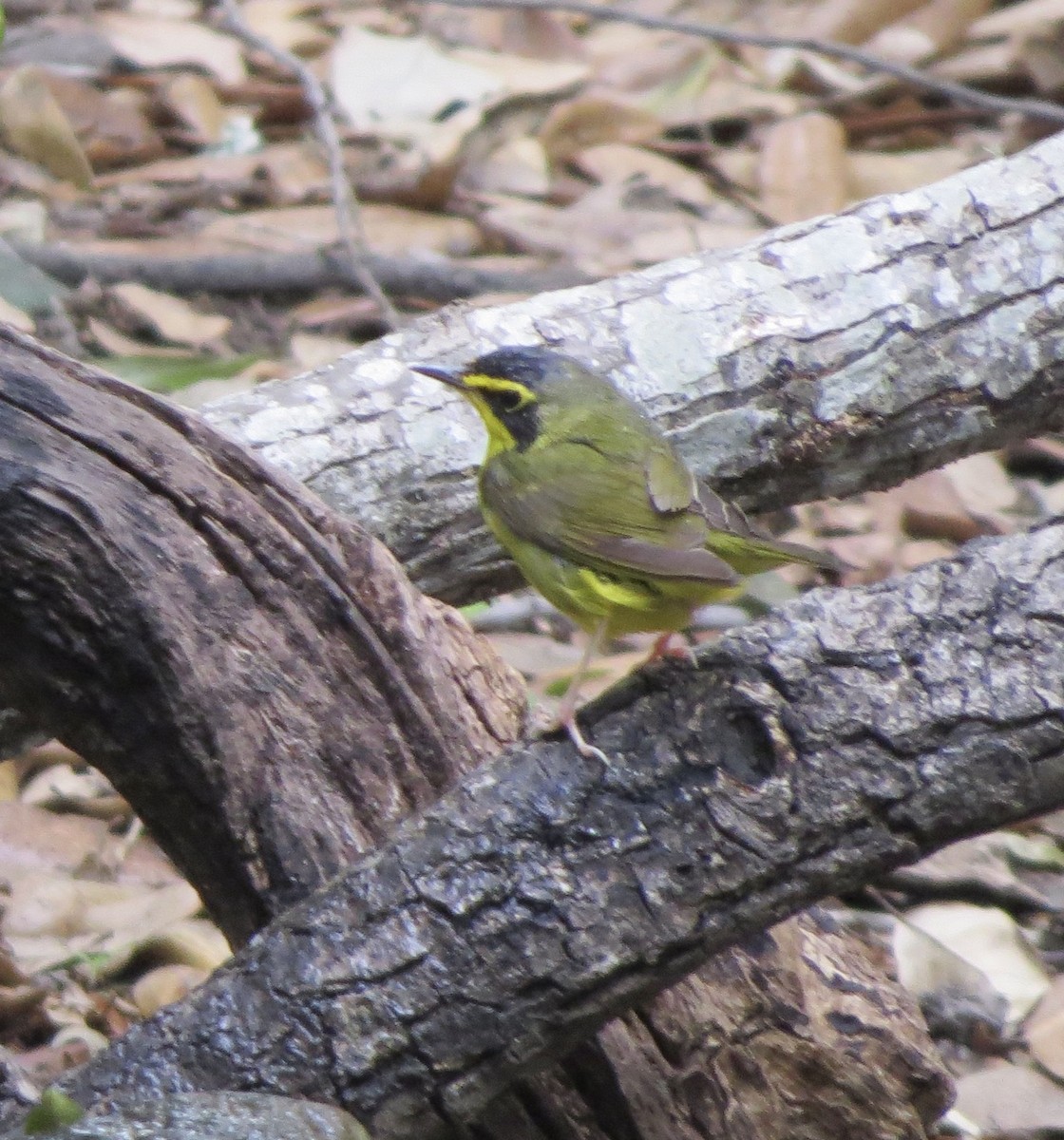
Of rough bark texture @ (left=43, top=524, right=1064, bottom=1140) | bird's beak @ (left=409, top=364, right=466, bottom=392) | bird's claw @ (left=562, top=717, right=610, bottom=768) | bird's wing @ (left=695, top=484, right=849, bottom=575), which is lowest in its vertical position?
rough bark texture @ (left=43, top=524, right=1064, bottom=1140)

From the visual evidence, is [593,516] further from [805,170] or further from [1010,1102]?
[805,170]

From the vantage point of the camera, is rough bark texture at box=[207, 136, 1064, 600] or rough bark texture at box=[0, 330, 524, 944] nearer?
rough bark texture at box=[0, 330, 524, 944]

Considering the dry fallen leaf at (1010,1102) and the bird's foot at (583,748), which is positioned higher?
the bird's foot at (583,748)

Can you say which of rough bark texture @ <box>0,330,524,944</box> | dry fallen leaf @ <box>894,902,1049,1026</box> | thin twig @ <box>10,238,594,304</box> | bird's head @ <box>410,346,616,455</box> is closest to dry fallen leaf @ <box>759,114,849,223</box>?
thin twig @ <box>10,238,594,304</box>

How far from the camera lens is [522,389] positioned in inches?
148

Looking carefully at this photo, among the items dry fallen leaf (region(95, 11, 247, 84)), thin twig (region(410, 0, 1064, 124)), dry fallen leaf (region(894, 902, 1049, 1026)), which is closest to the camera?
dry fallen leaf (region(894, 902, 1049, 1026))

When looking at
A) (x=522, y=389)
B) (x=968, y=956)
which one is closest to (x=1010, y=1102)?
(x=968, y=956)

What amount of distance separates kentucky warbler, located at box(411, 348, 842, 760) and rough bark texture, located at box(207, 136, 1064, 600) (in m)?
0.45

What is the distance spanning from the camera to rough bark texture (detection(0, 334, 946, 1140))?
10.4 ft

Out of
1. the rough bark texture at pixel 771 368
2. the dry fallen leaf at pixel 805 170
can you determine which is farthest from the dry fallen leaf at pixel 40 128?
the rough bark texture at pixel 771 368

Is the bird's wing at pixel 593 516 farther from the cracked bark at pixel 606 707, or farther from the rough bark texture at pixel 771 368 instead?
the rough bark texture at pixel 771 368

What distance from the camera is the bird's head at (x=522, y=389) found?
12.3 ft

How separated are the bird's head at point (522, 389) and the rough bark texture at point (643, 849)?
0.89 meters

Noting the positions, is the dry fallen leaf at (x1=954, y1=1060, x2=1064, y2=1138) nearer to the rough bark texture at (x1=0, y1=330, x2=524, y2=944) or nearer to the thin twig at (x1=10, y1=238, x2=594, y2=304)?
the rough bark texture at (x1=0, y1=330, x2=524, y2=944)
